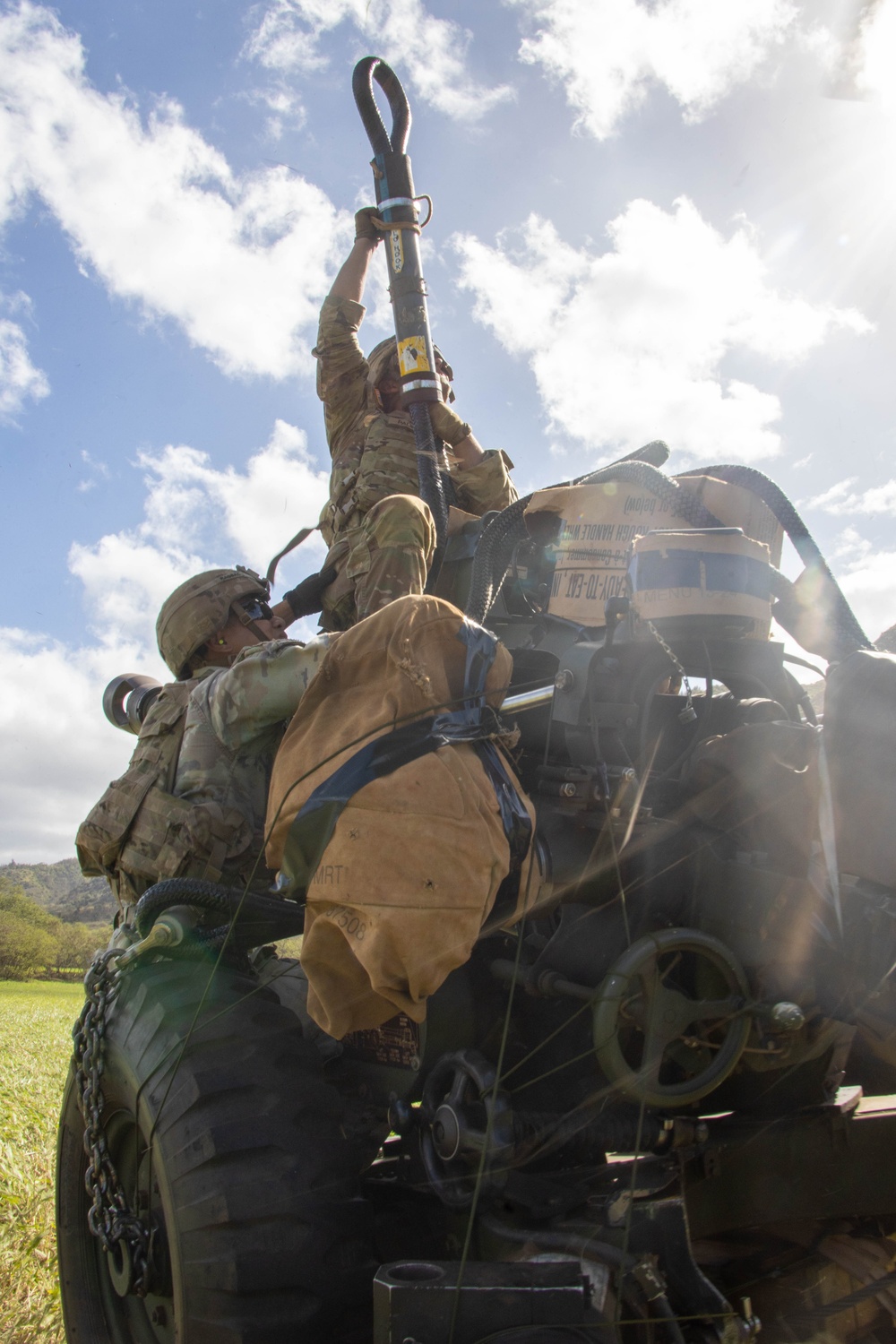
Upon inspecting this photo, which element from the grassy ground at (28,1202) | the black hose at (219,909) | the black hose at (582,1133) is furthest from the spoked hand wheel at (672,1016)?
the grassy ground at (28,1202)

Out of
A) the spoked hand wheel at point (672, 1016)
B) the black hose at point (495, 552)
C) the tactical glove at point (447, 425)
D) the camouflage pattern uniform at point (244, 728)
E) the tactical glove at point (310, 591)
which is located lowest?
the spoked hand wheel at point (672, 1016)

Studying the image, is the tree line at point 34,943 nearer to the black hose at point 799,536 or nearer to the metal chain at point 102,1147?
the metal chain at point 102,1147

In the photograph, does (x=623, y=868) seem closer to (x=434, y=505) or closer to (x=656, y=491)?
(x=656, y=491)

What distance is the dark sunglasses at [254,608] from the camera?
407 centimetres

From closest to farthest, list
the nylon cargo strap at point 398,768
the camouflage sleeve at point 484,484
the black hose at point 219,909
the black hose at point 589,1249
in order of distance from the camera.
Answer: the black hose at point 589,1249 → the nylon cargo strap at point 398,768 → the black hose at point 219,909 → the camouflage sleeve at point 484,484

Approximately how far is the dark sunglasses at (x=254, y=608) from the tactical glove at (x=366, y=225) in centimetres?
234

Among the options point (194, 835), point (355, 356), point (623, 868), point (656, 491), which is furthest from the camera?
point (355, 356)

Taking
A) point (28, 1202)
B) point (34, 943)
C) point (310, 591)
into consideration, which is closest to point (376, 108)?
point (310, 591)

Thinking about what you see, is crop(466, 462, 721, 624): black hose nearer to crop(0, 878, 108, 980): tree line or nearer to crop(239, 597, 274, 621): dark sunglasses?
crop(239, 597, 274, 621): dark sunglasses

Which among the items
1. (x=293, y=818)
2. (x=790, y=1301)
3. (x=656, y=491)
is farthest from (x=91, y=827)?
(x=790, y=1301)

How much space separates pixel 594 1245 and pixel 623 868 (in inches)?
29.1

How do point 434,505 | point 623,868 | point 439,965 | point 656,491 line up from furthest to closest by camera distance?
point 434,505
point 656,491
point 623,868
point 439,965

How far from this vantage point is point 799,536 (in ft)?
8.13

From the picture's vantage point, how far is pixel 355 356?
5090mm
